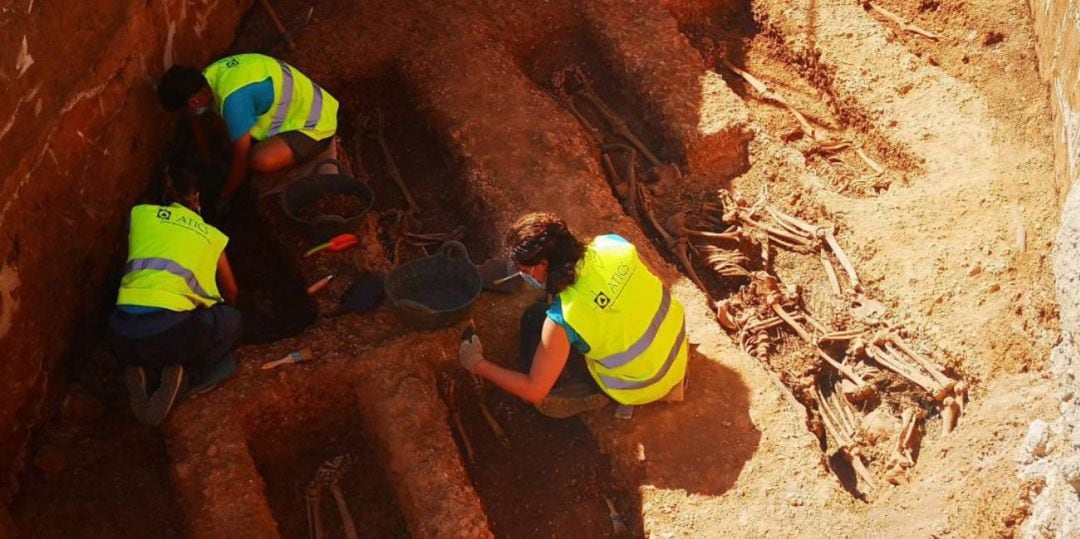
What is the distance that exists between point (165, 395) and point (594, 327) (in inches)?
83.4

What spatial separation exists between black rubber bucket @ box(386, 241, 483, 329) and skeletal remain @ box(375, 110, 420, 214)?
2.74 ft

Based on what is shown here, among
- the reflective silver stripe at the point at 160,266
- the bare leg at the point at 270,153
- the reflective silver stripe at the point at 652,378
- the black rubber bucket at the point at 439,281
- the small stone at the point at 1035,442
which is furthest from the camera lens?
the bare leg at the point at 270,153

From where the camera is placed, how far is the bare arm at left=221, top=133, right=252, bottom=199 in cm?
566

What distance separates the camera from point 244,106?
5590 millimetres

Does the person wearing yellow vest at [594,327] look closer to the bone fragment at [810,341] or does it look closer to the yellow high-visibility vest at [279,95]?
the bone fragment at [810,341]

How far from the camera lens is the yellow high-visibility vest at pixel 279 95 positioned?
5.59 meters

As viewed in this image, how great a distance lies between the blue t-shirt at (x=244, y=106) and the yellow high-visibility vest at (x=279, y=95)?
1.0 inches

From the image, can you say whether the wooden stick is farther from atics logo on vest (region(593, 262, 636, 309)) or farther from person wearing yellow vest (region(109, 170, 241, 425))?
atics logo on vest (region(593, 262, 636, 309))

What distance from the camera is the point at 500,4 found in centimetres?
712

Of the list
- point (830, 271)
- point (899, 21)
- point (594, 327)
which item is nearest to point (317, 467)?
point (594, 327)

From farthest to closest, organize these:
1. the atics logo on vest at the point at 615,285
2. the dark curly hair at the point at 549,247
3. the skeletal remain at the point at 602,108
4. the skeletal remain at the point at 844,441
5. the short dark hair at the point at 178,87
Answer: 1. the skeletal remain at the point at 602,108
2. the short dark hair at the point at 178,87
3. the skeletal remain at the point at 844,441
4. the atics logo on vest at the point at 615,285
5. the dark curly hair at the point at 549,247

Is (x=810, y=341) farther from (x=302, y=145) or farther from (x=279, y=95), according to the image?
(x=279, y=95)

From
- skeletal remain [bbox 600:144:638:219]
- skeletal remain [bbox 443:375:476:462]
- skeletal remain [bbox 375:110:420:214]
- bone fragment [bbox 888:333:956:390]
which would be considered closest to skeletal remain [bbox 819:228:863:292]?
bone fragment [bbox 888:333:956:390]

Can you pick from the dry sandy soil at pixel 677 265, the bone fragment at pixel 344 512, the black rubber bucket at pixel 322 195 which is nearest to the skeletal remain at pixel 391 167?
the dry sandy soil at pixel 677 265
